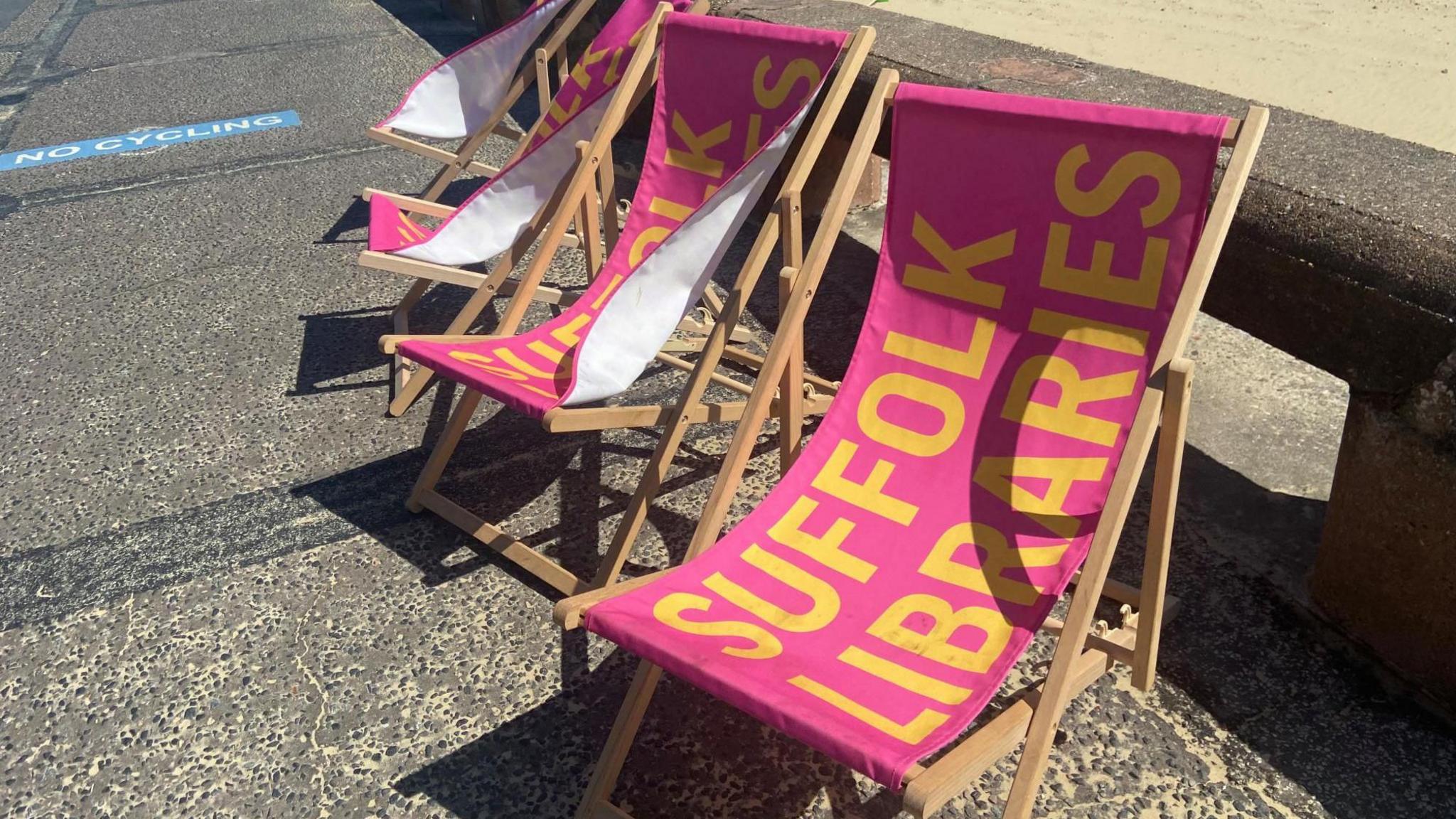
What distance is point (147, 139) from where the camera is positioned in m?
5.86

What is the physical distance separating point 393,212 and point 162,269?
46.9 inches

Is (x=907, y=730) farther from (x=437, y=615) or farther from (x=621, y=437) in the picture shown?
(x=621, y=437)

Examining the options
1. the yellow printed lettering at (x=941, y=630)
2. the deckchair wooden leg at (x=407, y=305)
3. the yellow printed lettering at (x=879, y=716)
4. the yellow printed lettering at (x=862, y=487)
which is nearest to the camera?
the yellow printed lettering at (x=879, y=716)

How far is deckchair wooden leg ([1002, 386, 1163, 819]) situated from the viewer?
169cm

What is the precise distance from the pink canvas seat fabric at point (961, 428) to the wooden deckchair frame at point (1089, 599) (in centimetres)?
5

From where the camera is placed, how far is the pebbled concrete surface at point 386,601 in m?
2.02

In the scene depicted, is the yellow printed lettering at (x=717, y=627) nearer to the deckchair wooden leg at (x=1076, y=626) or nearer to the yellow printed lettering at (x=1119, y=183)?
the deckchair wooden leg at (x=1076, y=626)

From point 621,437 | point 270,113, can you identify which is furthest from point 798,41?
point 270,113

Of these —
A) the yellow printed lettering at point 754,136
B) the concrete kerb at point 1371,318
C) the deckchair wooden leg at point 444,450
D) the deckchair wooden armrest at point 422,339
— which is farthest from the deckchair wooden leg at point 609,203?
the concrete kerb at point 1371,318

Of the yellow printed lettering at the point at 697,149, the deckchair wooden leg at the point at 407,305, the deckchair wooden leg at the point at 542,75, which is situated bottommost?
the deckchair wooden leg at the point at 407,305

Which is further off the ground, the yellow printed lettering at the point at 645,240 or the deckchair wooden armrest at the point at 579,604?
the yellow printed lettering at the point at 645,240

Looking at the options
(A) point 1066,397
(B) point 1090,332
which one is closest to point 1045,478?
(A) point 1066,397

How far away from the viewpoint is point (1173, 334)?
6.11 feet

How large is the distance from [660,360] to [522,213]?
2.38 feet
